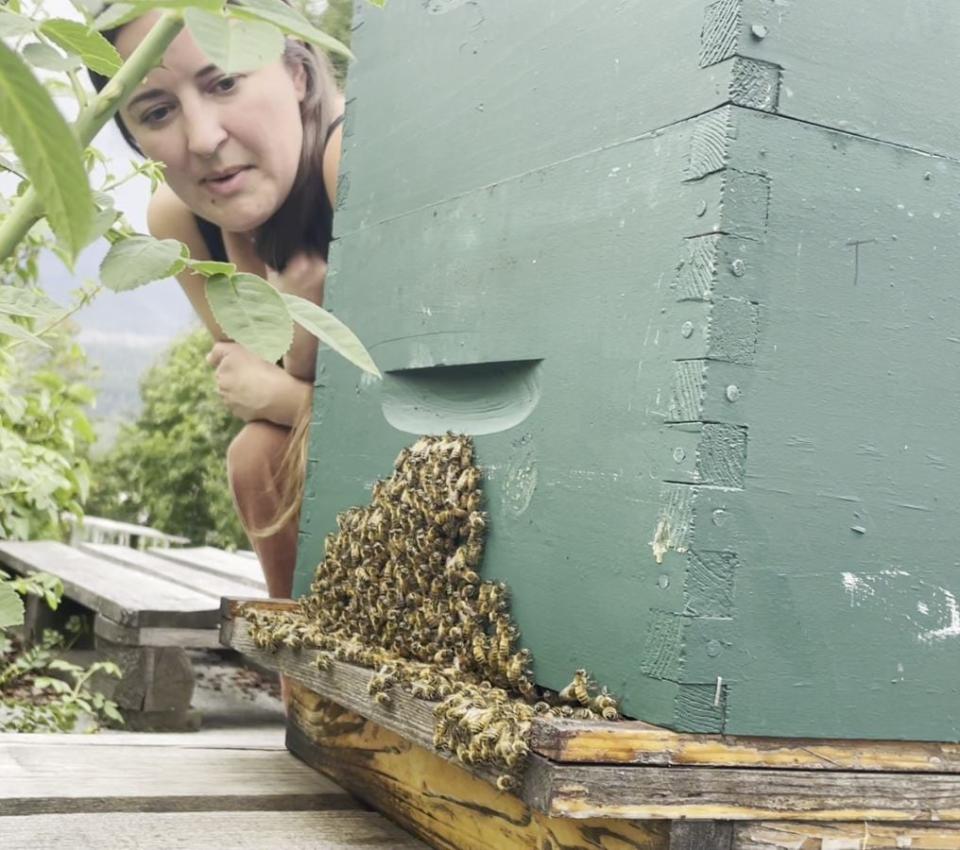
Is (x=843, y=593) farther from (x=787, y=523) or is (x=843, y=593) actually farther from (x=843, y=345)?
(x=843, y=345)

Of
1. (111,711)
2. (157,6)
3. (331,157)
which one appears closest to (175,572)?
(111,711)

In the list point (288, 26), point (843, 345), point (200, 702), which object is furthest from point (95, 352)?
point (288, 26)

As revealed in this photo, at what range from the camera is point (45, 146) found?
274 mm

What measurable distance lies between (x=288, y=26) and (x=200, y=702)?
3.42 m

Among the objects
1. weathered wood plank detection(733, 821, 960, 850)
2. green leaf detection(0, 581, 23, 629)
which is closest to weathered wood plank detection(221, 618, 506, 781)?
weathered wood plank detection(733, 821, 960, 850)

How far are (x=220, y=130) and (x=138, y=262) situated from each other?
8.28ft

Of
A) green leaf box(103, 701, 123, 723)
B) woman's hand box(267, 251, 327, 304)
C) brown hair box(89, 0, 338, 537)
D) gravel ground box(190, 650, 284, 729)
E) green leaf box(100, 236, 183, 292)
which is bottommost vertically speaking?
gravel ground box(190, 650, 284, 729)

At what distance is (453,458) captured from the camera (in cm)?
141

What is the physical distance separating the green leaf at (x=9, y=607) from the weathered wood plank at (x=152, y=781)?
3.26 ft

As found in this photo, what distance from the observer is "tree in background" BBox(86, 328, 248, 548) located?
210 inches

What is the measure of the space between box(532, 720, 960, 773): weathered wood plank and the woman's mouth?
7.27 feet

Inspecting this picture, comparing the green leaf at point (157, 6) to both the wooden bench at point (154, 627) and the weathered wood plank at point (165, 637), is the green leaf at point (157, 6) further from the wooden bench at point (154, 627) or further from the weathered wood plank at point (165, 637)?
the weathered wood plank at point (165, 637)

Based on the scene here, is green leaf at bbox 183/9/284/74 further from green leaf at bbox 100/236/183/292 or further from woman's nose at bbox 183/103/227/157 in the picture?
woman's nose at bbox 183/103/227/157

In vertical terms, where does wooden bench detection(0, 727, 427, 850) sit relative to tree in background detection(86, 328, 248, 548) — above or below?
below
